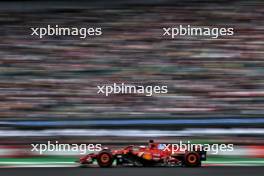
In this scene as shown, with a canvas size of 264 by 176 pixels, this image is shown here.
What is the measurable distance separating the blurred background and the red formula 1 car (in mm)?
256

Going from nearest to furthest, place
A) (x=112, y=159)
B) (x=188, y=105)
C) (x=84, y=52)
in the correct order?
1. (x=112, y=159)
2. (x=188, y=105)
3. (x=84, y=52)

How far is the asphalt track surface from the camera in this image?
20.4 ft

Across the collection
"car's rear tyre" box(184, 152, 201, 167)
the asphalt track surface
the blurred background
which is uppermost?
the blurred background

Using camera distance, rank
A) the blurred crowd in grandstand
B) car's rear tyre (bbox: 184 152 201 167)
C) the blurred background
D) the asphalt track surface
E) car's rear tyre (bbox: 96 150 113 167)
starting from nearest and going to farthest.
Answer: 1. the asphalt track surface
2. car's rear tyre (bbox: 184 152 201 167)
3. car's rear tyre (bbox: 96 150 113 167)
4. the blurred background
5. the blurred crowd in grandstand

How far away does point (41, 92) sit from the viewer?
759 centimetres

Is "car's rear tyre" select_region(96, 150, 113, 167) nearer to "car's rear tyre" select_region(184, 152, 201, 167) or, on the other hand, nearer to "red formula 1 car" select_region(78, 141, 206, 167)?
"red formula 1 car" select_region(78, 141, 206, 167)

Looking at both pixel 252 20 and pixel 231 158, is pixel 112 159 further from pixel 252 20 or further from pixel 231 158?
pixel 252 20

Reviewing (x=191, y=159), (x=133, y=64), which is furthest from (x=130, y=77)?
(x=191, y=159)

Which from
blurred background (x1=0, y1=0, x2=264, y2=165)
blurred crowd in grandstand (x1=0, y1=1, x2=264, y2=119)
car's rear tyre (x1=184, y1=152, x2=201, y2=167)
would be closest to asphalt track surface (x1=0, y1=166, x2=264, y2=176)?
car's rear tyre (x1=184, y1=152, x2=201, y2=167)

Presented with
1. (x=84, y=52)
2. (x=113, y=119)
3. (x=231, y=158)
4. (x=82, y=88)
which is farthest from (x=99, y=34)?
(x=231, y=158)

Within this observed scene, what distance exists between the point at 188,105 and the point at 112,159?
1266 millimetres

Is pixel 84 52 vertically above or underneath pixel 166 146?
above

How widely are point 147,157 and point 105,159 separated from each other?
496mm

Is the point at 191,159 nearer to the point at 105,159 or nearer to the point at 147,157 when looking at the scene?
the point at 147,157
